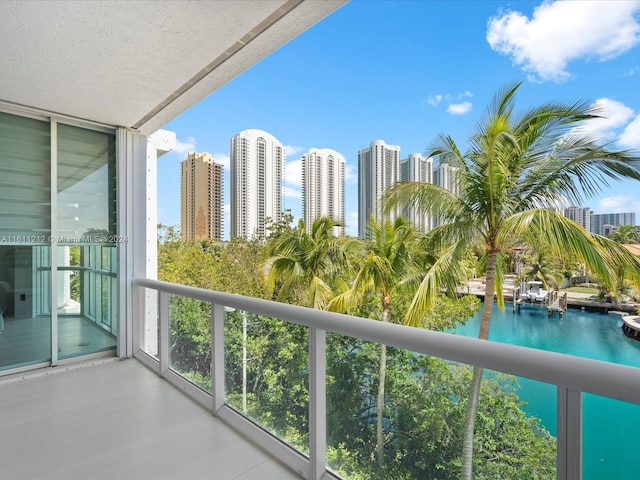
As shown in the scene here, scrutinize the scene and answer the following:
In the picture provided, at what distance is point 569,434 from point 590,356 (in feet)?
86.4

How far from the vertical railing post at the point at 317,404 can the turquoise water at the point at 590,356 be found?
86 centimetres

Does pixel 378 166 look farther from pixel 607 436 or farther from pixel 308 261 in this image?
pixel 607 436

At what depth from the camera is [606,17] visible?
32.0m

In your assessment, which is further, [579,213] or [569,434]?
[579,213]

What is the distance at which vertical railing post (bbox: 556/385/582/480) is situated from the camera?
3.22ft

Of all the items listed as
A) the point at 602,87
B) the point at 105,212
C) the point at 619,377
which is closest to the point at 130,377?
the point at 105,212

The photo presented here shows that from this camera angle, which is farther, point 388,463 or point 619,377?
point 388,463

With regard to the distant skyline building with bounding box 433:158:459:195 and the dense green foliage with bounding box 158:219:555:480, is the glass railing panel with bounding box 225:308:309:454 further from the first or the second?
the distant skyline building with bounding box 433:158:459:195

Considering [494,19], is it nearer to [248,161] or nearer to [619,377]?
[248,161]

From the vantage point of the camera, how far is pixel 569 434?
1004mm

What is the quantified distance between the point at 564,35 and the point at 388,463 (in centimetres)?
4501

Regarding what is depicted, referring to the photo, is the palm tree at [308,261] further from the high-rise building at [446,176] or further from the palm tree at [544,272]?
the palm tree at [544,272]

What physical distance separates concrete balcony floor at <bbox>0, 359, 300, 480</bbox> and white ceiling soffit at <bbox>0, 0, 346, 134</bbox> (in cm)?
238

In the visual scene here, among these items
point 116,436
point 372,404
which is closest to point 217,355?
point 116,436
